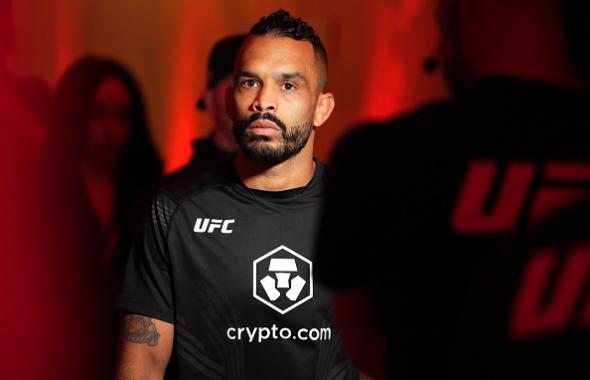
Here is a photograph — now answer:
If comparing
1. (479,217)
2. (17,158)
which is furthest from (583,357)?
(17,158)

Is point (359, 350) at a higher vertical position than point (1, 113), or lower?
lower

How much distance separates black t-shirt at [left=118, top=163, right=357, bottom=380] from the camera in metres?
1.46

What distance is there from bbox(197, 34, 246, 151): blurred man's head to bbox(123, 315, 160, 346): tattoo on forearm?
31.4 inches

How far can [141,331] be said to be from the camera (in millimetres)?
1458

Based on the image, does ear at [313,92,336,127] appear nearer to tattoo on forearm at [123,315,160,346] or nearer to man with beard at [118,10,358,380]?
man with beard at [118,10,358,380]

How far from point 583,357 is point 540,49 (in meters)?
0.92

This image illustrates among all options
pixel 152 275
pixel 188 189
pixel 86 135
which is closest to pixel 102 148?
pixel 86 135

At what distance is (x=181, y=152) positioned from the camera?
8.26 feet

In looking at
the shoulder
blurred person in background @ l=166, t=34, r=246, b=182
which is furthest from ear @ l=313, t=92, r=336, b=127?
blurred person in background @ l=166, t=34, r=246, b=182

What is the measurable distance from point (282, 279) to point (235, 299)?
11 centimetres

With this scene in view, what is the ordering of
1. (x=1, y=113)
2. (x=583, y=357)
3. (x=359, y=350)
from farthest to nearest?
(x=1, y=113) → (x=583, y=357) → (x=359, y=350)

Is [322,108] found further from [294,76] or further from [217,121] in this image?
[217,121]

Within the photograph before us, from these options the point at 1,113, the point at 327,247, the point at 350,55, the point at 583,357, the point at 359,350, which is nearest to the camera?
the point at 327,247

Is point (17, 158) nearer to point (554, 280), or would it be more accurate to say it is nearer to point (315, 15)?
point (315, 15)
